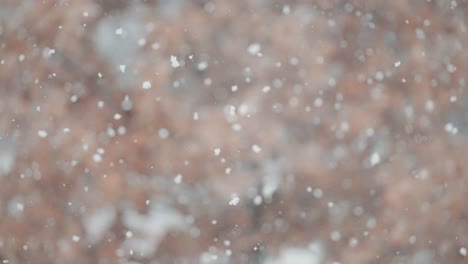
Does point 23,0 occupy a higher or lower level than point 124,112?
higher

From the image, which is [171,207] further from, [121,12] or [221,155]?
[121,12]

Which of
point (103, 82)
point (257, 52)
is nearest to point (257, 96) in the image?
point (257, 52)

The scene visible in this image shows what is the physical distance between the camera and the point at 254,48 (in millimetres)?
765

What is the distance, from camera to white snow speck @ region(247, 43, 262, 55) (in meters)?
0.76

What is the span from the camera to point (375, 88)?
0.78 metres

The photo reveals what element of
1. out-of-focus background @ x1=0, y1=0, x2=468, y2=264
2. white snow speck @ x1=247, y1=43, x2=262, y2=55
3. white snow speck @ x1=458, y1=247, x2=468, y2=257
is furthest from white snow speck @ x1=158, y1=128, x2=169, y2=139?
white snow speck @ x1=458, y1=247, x2=468, y2=257

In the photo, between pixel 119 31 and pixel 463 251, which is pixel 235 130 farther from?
pixel 463 251

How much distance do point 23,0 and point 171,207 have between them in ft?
0.82

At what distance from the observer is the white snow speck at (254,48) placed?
0.76 m

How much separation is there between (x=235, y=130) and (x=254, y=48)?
78 millimetres

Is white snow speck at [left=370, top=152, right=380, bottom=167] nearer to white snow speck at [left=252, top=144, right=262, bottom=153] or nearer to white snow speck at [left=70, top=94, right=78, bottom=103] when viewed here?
white snow speck at [left=252, top=144, right=262, bottom=153]

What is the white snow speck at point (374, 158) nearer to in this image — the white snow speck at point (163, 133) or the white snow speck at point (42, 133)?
the white snow speck at point (163, 133)

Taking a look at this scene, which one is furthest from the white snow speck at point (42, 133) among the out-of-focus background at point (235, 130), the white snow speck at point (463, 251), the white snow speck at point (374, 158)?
the white snow speck at point (463, 251)

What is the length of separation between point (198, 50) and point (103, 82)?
0.31 feet
